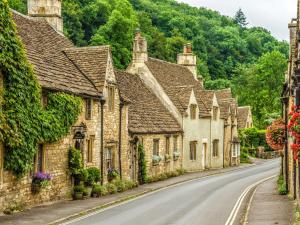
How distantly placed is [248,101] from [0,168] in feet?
294

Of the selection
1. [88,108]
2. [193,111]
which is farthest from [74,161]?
[193,111]

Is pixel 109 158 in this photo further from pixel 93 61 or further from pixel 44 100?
pixel 44 100

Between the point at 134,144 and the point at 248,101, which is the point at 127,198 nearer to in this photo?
the point at 134,144

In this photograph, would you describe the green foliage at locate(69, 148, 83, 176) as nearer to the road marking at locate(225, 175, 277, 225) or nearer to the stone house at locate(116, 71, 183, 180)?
the road marking at locate(225, 175, 277, 225)

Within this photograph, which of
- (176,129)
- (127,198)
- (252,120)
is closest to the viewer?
(127,198)

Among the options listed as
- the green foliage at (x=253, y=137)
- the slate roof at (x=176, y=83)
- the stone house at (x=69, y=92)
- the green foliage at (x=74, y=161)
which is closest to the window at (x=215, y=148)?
the slate roof at (x=176, y=83)

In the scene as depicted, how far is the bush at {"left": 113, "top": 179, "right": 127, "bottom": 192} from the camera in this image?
32156mm

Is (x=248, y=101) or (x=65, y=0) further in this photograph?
(x=248, y=101)

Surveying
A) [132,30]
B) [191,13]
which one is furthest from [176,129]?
[191,13]

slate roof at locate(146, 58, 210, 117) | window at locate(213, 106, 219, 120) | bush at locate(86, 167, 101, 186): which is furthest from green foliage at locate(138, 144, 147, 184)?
window at locate(213, 106, 219, 120)

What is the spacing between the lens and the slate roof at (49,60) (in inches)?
1024

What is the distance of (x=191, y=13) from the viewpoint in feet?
500

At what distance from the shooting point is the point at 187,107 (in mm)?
49250

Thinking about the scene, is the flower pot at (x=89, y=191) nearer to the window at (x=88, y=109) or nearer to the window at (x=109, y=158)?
the window at (x=88, y=109)
